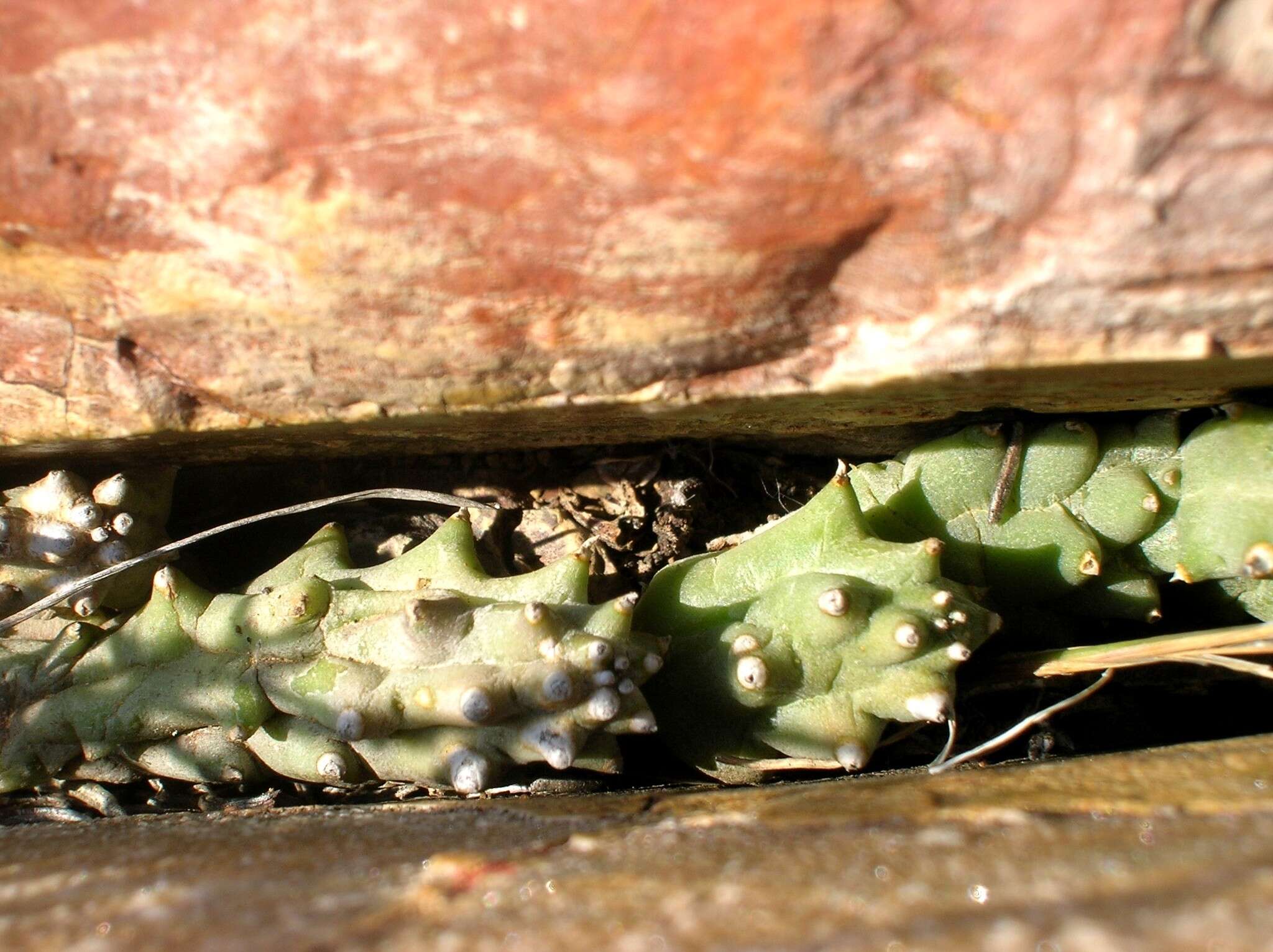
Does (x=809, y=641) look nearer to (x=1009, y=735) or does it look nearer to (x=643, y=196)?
(x=1009, y=735)

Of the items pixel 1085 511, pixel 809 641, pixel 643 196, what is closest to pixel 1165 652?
pixel 1085 511

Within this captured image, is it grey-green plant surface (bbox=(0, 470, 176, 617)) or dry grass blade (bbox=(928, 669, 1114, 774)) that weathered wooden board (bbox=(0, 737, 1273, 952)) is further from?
grey-green plant surface (bbox=(0, 470, 176, 617))

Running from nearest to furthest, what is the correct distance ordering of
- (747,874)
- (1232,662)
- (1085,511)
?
(747,874), (1232,662), (1085,511)

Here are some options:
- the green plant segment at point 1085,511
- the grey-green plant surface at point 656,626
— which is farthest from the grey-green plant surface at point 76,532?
the green plant segment at point 1085,511

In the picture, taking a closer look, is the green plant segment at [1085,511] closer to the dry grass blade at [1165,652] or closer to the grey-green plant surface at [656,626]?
the grey-green plant surface at [656,626]

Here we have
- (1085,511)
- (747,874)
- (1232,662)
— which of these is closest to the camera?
(747,874)

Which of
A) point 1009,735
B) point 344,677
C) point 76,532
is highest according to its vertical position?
point 76,532

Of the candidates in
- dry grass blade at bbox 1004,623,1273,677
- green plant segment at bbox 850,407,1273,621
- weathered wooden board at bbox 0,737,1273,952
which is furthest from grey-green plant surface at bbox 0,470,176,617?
dry grass blade at bbox 1004,623,1273,677

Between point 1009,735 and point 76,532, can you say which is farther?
point 76,532
